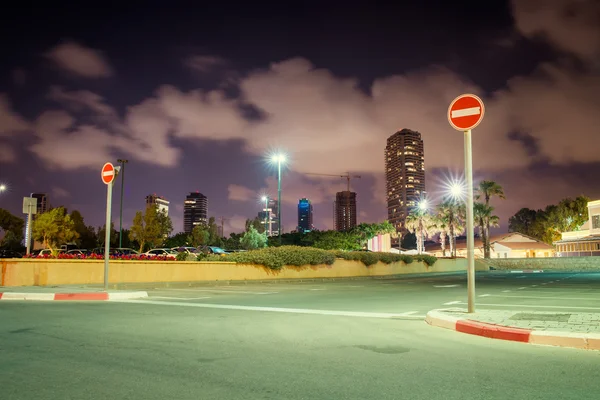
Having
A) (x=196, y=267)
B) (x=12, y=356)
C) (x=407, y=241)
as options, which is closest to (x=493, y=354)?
(x=12, y=356)

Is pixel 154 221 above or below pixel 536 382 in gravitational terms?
above

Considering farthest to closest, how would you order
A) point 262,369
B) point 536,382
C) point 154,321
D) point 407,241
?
point 407,241
point 154,321
point 262,369
point 536,382

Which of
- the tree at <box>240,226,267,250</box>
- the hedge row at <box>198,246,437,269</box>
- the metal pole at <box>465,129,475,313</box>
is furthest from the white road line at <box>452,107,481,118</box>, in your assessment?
the tree at <box>240,226,267,250</box>

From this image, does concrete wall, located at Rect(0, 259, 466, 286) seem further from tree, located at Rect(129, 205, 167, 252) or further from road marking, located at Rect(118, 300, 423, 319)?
tree, located at Rect(129, 205, 167, 252)

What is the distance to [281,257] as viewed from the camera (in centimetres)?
2975

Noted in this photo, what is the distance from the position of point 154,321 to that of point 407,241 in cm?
18726

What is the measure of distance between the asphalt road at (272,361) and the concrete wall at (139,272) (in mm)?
10995

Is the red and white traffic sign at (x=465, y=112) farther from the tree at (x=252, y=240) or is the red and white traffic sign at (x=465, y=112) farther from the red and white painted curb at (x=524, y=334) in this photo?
the tree at (x=252, y=240)

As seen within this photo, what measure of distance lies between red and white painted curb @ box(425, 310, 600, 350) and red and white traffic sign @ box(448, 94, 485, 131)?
3.66 m

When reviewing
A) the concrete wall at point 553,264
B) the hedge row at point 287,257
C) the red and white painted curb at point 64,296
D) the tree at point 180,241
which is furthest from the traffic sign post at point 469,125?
the tree at point 180,241

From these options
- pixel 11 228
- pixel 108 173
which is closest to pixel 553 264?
pixel 108 173

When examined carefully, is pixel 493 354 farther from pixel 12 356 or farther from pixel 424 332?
pixel 12 356

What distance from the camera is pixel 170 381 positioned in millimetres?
4867

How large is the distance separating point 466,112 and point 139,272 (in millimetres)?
17324
